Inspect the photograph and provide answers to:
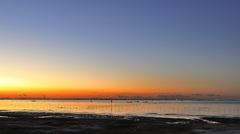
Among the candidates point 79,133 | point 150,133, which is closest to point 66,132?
point 79,133

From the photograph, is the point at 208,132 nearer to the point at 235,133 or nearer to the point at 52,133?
the point at 235,133

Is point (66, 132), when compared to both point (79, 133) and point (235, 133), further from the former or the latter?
point (235, 133)

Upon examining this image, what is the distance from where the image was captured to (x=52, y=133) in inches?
1425

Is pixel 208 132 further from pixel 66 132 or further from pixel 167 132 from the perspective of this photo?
pixel 66 132

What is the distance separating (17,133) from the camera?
36156mm

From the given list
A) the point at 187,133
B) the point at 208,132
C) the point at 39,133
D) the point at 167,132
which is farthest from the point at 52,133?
the point at 208,132

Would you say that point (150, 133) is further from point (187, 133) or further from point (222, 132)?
point (222, 132)

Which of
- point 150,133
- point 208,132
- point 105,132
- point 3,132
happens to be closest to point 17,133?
point 3,132

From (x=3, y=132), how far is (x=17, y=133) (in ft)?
7.73

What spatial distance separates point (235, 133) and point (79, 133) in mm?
22061

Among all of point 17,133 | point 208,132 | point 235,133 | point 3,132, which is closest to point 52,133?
point 17,133

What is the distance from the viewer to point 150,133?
3728 cm

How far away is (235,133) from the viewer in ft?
119

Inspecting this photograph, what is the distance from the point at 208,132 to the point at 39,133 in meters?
24.2
